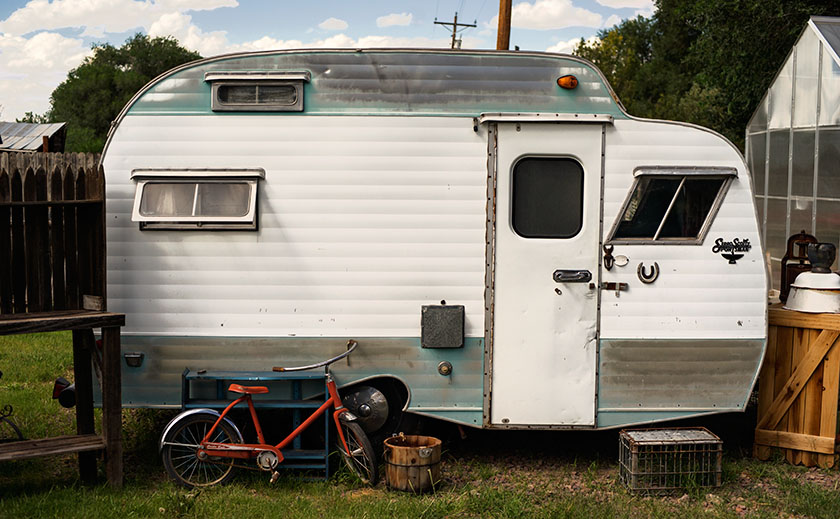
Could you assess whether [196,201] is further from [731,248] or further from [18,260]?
[731,248]

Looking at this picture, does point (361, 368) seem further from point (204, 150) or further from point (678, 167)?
point (678, 167)

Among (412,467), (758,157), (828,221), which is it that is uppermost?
Result: (758,157)

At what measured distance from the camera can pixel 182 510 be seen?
17.6 feet

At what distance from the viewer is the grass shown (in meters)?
5.42

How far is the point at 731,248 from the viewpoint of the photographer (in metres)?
6.11

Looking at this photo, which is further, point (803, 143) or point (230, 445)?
point (803, 143)

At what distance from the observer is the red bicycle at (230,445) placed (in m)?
5.89

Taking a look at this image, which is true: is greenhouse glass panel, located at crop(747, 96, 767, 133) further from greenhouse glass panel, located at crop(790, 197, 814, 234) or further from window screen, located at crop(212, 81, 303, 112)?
window screen, located at crop(212, 81, 303, 112)

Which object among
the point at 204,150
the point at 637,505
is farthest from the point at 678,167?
the point at 204,150

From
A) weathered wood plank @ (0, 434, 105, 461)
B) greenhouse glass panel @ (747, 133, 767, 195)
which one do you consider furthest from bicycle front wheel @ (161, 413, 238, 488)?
greenhouse glass panel @ (747, 133, 767, 195)

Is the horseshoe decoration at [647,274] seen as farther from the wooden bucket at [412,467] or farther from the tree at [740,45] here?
the tree at [740,45]

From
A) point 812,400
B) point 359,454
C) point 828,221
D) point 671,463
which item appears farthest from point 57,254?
point 828,221

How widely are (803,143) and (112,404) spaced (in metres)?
11.6

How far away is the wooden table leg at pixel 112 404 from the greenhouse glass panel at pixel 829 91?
1094 cm
